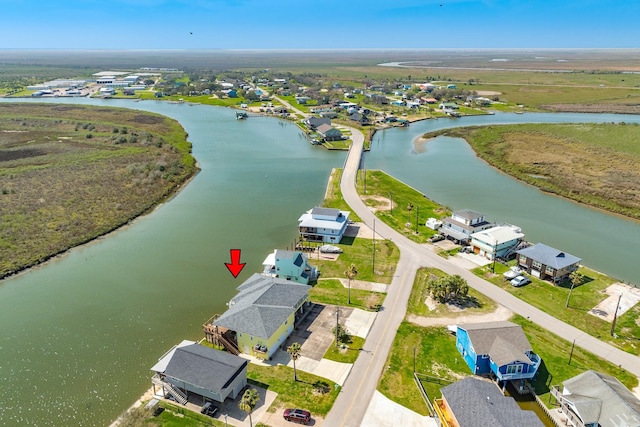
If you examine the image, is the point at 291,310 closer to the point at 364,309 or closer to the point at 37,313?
the point at 364,309

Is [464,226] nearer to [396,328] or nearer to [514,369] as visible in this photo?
[396,328]

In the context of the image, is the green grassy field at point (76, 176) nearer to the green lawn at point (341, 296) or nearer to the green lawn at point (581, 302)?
the green lawn at point (341, 296)

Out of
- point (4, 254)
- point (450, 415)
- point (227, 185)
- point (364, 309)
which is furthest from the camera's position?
point (227, 185)

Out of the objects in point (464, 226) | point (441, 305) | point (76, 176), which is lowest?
point (441, 305)

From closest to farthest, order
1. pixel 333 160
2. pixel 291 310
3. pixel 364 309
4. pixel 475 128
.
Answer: pixel 291 310 → pixel 364 309 → pixel 333 160 → pixel 475 128

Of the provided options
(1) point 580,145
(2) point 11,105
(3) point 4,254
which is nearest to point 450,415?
(3) point 4,254

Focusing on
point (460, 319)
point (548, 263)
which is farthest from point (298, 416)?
point (548, 263)

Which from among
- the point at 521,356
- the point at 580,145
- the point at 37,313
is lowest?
the point at 37,313
